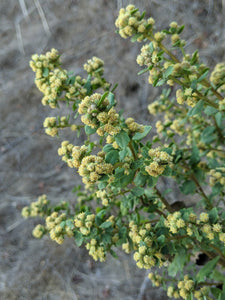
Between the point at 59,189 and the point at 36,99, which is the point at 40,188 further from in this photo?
the point at 36,99

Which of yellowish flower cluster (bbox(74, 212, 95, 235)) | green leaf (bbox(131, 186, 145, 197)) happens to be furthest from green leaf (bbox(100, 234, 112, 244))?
green leaf (bbox(131, 186, 145, 197))

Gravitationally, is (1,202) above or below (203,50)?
below

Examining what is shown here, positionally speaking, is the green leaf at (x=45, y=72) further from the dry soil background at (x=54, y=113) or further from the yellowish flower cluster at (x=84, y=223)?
the dry soil background at (x=54, y=113)

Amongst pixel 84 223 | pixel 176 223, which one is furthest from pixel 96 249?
pixel 176 223

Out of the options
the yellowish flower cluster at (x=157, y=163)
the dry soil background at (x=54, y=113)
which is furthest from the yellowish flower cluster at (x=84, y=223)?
the dry soil background at (x=54, y=113)

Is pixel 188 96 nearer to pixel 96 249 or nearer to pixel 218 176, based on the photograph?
pixel 218 176

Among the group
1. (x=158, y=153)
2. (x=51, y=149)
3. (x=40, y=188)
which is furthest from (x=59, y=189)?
(x=158, y=153)
